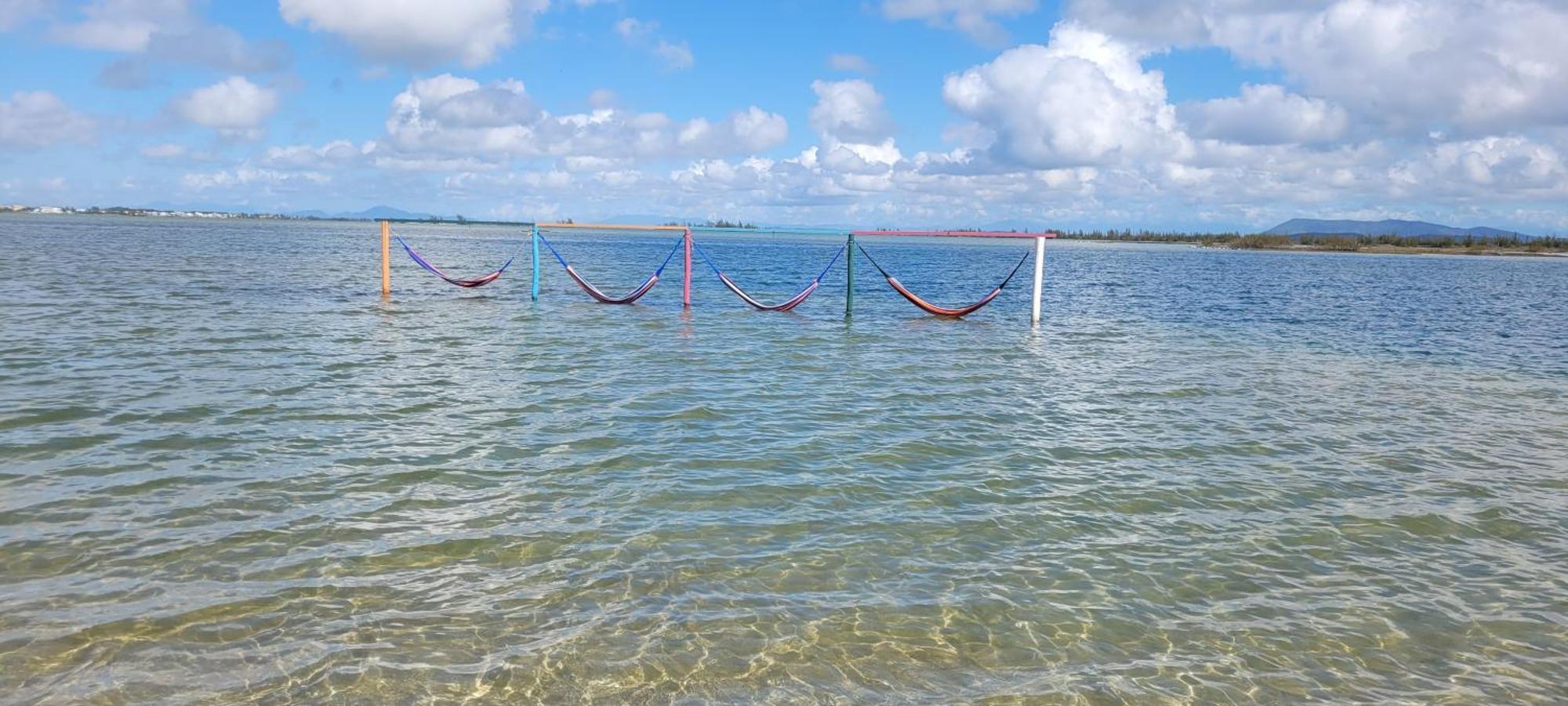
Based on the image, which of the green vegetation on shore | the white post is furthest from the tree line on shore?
the white post

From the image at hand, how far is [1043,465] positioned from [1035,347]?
1052 centimetres

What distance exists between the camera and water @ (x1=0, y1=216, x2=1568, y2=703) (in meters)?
5.02

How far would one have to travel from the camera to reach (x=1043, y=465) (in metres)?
9.36

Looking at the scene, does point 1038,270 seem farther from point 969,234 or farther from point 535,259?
point 535,259

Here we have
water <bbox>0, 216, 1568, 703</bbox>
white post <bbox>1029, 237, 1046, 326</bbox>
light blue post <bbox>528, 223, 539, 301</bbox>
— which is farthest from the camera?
light blue post <bbox>528, 223, 539, 301</bbox>

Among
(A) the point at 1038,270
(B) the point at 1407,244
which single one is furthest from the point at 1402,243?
(A) the point at 1038,270

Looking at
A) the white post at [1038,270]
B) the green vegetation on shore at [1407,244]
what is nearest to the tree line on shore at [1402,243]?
the green vegetation on shore at [1407,244]

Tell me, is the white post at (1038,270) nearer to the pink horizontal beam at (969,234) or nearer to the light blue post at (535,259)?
the pink horizontal beam at (969,234)

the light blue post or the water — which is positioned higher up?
the light blue post

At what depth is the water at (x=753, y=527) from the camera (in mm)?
5016

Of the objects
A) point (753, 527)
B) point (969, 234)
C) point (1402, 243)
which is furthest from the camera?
point (1402, 243)

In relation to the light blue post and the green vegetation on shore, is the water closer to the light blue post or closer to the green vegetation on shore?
the light blue post

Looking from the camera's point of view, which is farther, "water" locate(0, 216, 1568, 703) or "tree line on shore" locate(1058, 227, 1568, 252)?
"tree line on shore" locate(1058, 227, 1568, 252)

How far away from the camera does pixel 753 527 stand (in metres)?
7.21
